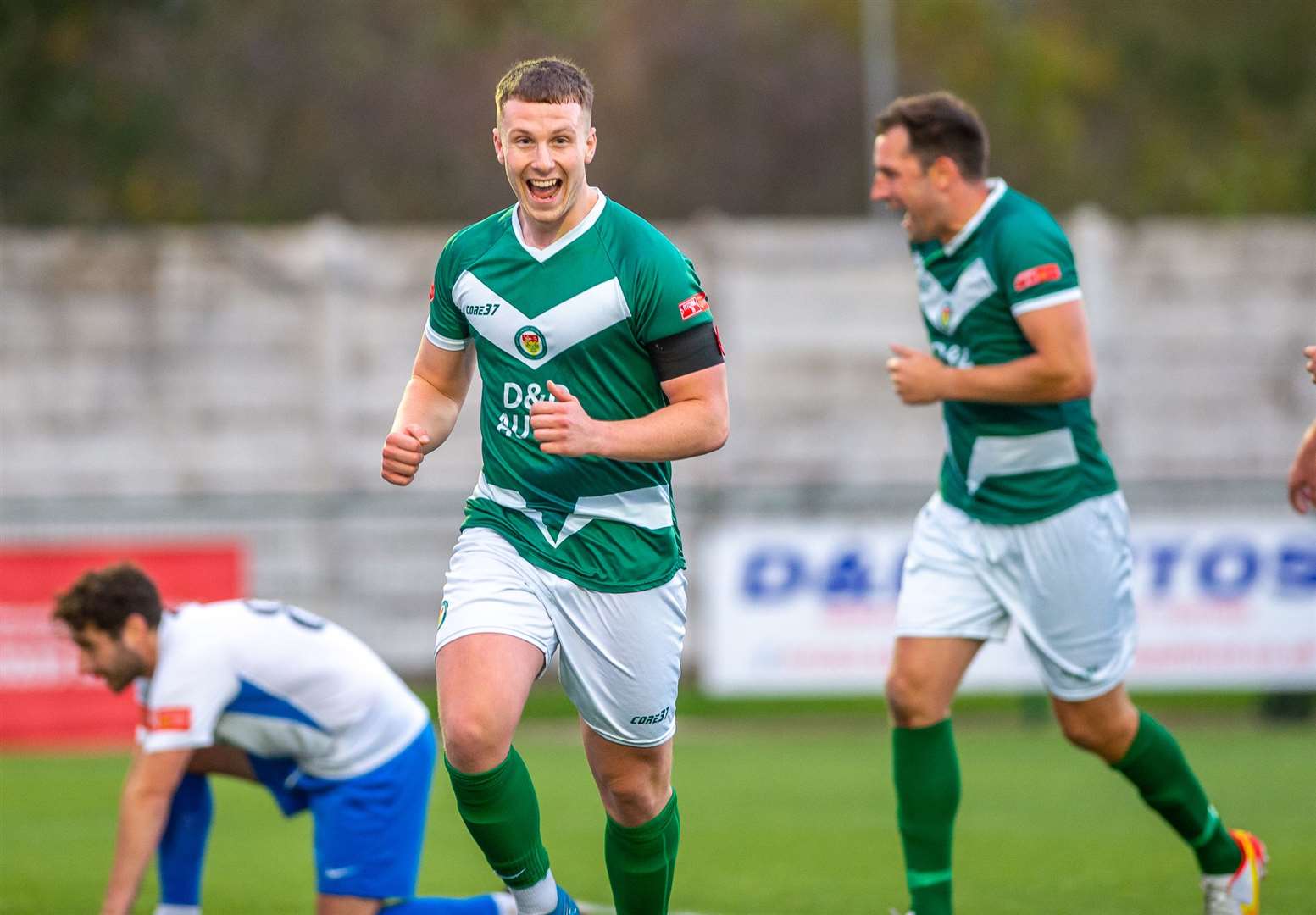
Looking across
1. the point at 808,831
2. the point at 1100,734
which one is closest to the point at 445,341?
the point at 1100,734

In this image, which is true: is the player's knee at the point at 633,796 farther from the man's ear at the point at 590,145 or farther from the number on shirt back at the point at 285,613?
the man's ear at the point at 590,145

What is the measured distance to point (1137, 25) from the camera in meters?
43.5

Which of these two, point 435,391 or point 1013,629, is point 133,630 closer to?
point 435,391

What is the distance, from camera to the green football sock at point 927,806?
5.94 m

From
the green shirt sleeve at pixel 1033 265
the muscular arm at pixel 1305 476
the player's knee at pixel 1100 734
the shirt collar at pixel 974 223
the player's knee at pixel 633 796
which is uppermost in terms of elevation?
the shirt collar at pixel 974 223

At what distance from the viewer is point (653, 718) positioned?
5152 millimetres

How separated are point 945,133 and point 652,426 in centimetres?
196

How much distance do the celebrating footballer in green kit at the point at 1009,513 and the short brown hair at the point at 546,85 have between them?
1496 mm

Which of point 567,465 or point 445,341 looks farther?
point 445,341

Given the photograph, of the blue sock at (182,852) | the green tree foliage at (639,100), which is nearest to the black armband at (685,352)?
the blue sock at (182,852)

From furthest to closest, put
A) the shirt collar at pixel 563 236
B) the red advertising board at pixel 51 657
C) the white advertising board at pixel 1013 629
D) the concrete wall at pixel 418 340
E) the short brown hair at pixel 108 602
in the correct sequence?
1. the concrete wall at pixel 418 340
2. the white advertising board at pixel 1013 629
3. the red advertising board at pixel 51 657
4. the short brown hair at pixel 108 602
5. the shirt collar at pixel 563 236

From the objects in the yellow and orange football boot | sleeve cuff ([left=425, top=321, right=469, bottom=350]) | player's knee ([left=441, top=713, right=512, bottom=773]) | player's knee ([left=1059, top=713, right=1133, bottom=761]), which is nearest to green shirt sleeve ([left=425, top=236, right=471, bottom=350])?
sleeve cuff ([left=425, top=321, right=469, bottom=350])

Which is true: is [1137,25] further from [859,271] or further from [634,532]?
[634,532]

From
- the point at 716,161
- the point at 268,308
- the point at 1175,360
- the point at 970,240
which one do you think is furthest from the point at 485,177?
the point at 970,240
